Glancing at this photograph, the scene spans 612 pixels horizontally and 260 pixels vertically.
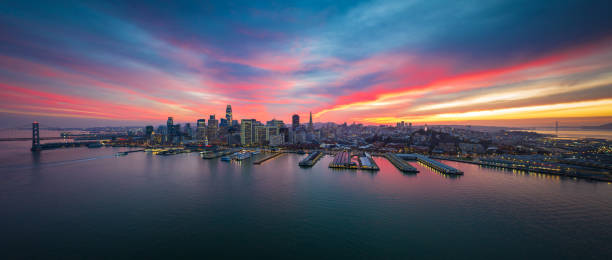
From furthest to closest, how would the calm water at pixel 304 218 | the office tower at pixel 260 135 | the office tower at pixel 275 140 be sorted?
1. the office tower at pixel 260 135
2. the office tower at pixel 275 140
3. the calm water at pixel 304 218

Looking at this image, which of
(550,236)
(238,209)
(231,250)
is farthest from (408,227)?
(238,209)

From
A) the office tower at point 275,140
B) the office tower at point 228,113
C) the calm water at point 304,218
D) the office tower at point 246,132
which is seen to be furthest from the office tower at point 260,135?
the office tower at point 228,113

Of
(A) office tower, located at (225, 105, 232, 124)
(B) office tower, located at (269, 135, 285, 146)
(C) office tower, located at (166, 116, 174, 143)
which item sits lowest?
(B) office tower, located at (269, 135, 285, 146)

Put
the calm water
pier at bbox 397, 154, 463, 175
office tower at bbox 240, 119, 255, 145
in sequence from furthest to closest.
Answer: office tower at bbox 240, 119, 255, 145
pier at bbox 397, 154, 463, 175
the calm water

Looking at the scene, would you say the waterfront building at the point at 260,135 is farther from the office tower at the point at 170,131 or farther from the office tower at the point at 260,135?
the office tower at the point at 170,131

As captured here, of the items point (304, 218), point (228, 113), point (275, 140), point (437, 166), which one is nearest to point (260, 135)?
point (275, 140)

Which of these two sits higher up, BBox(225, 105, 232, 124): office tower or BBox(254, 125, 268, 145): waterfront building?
BBox(225, 105, 232, 124): office tower

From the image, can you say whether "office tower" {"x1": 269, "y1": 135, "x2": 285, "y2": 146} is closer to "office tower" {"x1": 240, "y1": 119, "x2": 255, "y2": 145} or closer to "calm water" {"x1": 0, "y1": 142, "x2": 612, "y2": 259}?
"office tower" {"x1": 240, "y1": 119, "x2": 255, "y2": 145}

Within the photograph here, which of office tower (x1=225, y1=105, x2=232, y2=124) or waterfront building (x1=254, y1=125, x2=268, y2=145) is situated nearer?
waterfront building (x1=254, y1=125, x2=268, y2=145)

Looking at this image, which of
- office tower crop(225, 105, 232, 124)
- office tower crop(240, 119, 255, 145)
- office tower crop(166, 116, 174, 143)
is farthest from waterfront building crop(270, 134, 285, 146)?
office tower crop(225, 105, 232, 124)

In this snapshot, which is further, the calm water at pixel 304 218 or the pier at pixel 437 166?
the pier at pixel 437 166
